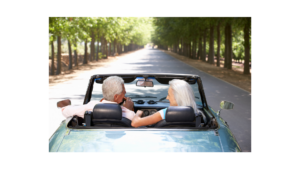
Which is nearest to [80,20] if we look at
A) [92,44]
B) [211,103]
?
[211,103]

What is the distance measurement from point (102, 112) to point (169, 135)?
24.6 inches

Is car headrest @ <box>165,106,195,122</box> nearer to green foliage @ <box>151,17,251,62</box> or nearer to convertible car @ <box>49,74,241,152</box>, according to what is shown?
convertible car @ <box>49,74,241,152</box>

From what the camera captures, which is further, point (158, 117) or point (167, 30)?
point (167, 30)

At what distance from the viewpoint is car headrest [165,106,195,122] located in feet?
8.57

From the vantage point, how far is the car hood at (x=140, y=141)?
236 centimetres

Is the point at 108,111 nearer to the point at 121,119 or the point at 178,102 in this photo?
the point at 121,119

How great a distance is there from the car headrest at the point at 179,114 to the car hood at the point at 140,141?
0.11 m

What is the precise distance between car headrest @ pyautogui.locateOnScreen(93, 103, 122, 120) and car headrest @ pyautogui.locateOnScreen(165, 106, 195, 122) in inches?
16.8

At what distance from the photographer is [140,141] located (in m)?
2.44

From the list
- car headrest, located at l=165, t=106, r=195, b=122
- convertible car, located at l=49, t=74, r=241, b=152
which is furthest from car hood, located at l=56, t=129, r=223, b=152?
car headrest, located at l=165, t=106, r=195, b=122

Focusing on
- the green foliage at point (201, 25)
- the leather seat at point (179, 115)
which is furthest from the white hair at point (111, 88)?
the green foliage at point (201, 25)

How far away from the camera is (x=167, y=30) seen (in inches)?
1908

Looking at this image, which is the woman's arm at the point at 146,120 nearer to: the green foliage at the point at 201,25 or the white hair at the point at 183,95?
→ the white hair at the point at 183,95

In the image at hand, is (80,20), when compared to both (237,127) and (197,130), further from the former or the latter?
(197,130)
